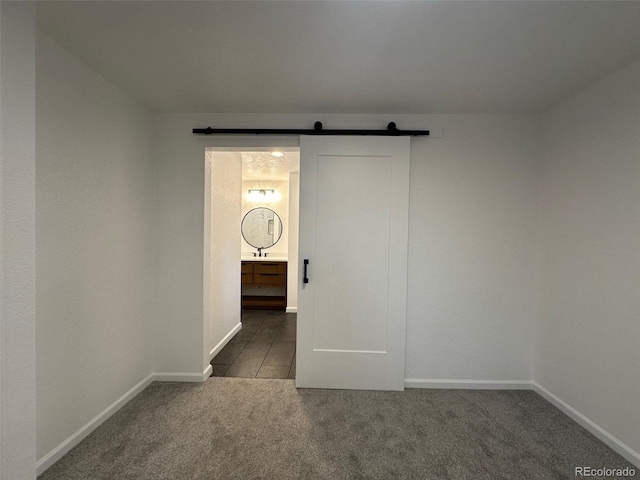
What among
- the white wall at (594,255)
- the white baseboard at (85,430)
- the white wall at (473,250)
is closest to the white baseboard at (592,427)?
the white wall at (594,255)

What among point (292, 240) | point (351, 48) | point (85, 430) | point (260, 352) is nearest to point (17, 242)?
point (85, 430)

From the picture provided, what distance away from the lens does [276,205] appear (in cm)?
584

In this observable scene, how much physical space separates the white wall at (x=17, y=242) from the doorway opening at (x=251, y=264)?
1.43 metres

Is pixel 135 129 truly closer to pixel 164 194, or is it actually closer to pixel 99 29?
pixel 164 194

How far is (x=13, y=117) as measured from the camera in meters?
1.21

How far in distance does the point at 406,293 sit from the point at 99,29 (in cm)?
271

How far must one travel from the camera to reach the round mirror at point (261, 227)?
5.83 metres

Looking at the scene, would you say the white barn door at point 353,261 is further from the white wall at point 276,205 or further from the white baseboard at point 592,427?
the white wall at point 276,205

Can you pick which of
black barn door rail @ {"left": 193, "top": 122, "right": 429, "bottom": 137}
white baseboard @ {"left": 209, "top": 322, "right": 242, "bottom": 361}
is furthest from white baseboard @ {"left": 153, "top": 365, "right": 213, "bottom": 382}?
black barn door rail @ {"left": 193, "top": 122, "right": 429, "bottom": 137}

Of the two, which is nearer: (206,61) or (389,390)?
(206,61)

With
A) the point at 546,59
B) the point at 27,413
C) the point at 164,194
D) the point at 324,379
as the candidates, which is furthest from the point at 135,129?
the point at 546,59

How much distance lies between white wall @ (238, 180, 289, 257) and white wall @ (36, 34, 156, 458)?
3.21 m

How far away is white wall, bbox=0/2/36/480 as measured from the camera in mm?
1177

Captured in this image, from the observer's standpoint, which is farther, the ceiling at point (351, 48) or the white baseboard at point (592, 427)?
the white baseboard at point (592, 427)
